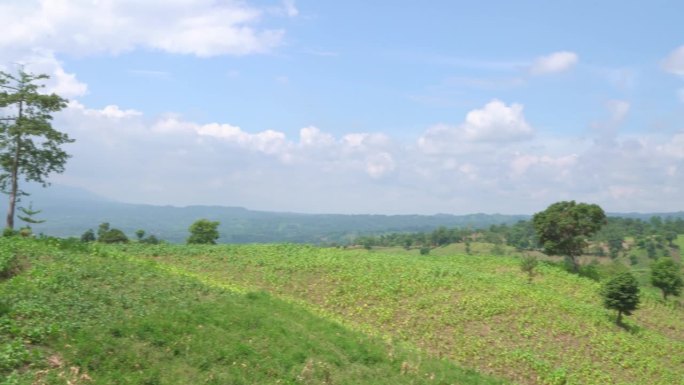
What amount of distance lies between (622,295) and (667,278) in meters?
15.8

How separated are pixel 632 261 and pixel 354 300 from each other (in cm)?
10055

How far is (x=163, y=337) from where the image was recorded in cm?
1496

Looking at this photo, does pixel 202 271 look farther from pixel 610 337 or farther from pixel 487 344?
pixel 610 337

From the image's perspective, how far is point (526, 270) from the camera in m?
39.9

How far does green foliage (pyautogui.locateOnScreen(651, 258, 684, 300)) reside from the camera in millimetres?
42375

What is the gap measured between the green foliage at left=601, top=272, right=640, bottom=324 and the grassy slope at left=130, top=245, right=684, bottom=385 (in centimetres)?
113

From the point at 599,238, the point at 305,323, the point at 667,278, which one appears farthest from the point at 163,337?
the point at 599,238

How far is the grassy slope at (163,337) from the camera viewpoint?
12.8 meters

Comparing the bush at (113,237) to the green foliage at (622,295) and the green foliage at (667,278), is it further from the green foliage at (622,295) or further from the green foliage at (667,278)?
the green foliage at (667,278)

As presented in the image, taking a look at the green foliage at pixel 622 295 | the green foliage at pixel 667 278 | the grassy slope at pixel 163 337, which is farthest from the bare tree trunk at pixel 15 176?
the green foliage at pixel 667 278

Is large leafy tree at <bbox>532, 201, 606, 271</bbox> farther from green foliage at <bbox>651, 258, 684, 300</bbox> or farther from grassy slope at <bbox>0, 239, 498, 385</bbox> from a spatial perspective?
grassy slope at <bbox>0, 239, 498, 385</bbox>

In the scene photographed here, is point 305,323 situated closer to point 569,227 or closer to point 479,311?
point 479,311

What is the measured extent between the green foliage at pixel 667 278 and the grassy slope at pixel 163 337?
3152 cm

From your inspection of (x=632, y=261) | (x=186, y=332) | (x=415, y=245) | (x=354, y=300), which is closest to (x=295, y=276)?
(x=354, y=300)
